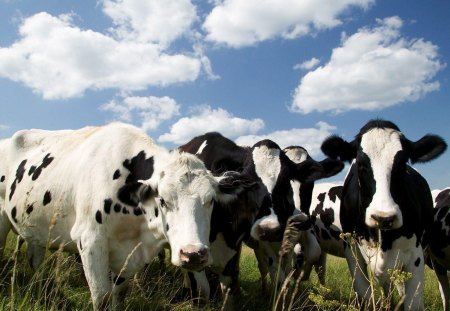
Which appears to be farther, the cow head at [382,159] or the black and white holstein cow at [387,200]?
the black and white holstein cow at [387,200]

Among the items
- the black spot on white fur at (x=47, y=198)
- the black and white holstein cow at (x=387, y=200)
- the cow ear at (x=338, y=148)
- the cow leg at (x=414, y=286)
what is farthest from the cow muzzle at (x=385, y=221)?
the black spot on white fur at (x=47, y=198)

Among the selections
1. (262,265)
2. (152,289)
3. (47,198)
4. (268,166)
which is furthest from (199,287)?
(262,265)

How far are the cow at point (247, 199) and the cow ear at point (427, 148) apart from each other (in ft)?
5.39

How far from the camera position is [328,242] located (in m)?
9.71

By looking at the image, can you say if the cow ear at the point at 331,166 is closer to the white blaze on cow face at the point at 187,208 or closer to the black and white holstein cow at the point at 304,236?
the black and white holstein cow at the point at 304,236

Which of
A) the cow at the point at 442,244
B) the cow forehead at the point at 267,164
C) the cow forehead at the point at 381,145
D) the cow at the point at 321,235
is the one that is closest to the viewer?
the cow forehead at the point at 381,145

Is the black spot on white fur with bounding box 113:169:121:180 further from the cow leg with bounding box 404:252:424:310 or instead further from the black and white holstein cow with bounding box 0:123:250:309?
the cow leg with bounding box 404:252:424:310

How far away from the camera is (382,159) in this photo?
5.79m

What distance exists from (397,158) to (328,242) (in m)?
4.30

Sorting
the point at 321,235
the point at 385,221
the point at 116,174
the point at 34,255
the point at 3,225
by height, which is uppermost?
the point at 116,174

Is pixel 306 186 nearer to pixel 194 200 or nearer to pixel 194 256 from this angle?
pixel 194 200

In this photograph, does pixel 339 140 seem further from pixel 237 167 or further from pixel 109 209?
pixel 109 209

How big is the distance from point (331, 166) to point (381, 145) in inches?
87.3

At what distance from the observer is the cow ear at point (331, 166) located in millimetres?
8008
